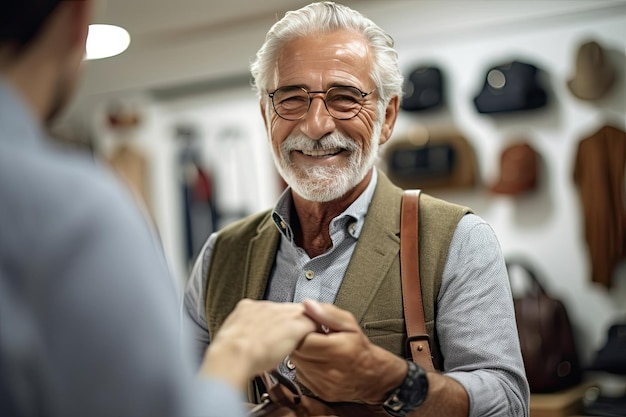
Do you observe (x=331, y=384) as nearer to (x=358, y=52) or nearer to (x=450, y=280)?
(x=450, y=280)

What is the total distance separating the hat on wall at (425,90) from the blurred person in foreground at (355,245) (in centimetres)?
374

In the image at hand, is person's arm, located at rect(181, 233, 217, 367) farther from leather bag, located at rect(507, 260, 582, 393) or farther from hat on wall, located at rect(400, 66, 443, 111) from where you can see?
hat on wall, located at rect(400, 66, 443, 111)

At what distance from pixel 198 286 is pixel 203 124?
5334 millimetres

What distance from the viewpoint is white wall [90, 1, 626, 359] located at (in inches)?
213

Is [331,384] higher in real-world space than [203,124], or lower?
lower

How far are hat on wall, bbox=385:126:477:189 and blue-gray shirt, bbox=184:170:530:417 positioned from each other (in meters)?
3.80

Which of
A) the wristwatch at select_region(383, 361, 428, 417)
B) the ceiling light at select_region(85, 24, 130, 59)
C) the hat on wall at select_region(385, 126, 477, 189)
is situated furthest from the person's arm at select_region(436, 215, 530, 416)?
the ceiling light at select_region(85, 24, 130, 59)

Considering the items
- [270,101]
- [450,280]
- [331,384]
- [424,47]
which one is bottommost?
[331,384]

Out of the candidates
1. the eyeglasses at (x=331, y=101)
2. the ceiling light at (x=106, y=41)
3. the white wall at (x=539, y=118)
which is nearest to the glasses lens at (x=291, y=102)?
the eyeglasses at (x=331, y=101)

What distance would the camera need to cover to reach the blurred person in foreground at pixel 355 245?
1.88 meters

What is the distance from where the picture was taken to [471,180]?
5805 millimetres

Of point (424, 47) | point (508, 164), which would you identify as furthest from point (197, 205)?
point (508, 164)

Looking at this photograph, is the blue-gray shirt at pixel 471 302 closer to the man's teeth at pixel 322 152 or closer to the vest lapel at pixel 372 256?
the vest lapel at pixel 372 256

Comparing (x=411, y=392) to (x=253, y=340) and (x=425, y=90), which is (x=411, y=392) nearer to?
(x=253, y=340)
